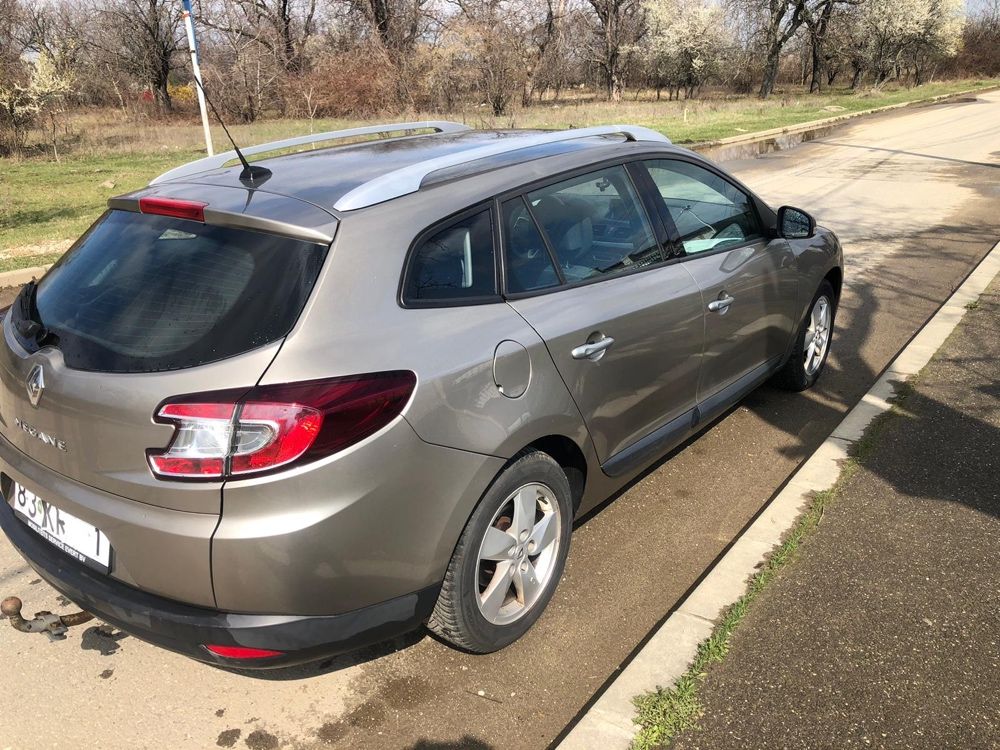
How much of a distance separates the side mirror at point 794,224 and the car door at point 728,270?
0.08 meters

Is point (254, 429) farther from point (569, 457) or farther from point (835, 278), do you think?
point (835, 278)

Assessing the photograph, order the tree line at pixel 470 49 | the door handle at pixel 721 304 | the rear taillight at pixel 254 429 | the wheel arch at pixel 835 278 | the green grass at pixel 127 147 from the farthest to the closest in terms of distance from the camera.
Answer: the tree line at pixel 470 49 < the green grass at pixel 127 147 < the wheel arch at pixel 835 278 < the door handle at pixel 721 304 < the rear taillight at pixel 254 429

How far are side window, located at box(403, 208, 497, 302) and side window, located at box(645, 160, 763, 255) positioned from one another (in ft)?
4.13

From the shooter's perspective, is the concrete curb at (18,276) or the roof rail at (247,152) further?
the concrete curb at (18,276)

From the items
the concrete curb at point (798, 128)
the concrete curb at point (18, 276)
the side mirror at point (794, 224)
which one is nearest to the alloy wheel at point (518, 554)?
the side mirror at point (794, 224)

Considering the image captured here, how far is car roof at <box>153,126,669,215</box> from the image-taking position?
2.51 m

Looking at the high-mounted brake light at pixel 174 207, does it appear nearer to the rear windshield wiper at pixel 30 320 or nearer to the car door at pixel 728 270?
the rear windshield wiper at pixel 30 320

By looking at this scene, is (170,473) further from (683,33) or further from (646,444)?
(683,33)

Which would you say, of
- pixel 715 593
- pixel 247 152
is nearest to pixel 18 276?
pixel 247 152

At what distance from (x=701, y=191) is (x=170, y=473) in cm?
300

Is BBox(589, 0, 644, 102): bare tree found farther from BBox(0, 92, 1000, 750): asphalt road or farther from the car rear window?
the car rear window

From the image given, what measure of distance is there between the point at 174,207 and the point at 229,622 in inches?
52.0

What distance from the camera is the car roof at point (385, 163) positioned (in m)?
2.51

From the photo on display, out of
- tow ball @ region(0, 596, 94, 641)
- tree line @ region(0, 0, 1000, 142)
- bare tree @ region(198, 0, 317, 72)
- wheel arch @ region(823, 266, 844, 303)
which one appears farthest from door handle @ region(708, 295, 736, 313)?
bare tree @ region(198, 0, 317, 72)
